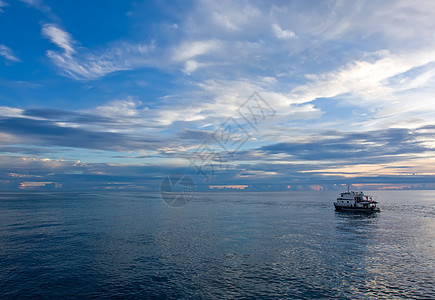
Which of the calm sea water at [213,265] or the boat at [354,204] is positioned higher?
the boat at [354,204]

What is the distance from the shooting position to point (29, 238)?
209 ft

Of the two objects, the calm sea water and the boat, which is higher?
the boat

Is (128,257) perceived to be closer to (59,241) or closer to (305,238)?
(59,241)

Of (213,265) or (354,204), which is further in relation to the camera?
(354,204)

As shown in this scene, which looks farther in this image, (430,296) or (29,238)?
(29,238)

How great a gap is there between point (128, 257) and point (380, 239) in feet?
198

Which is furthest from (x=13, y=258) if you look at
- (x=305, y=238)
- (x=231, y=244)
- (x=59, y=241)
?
(x=305, y=238)

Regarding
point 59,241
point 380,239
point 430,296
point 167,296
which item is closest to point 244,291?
point 167,296

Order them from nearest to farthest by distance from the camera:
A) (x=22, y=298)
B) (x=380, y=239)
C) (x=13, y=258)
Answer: (x=22, y=298) → (x=13, y=258) → (x=380, y=239)

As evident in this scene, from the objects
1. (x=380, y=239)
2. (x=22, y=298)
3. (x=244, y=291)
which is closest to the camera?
(x=22, y=298)

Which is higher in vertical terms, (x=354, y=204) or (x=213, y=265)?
(x=354, y=204)

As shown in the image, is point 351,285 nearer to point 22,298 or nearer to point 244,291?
point 244,291

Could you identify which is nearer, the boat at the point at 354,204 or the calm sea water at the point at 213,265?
the calm sea water at the point at 213,265

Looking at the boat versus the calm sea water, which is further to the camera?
the boat
